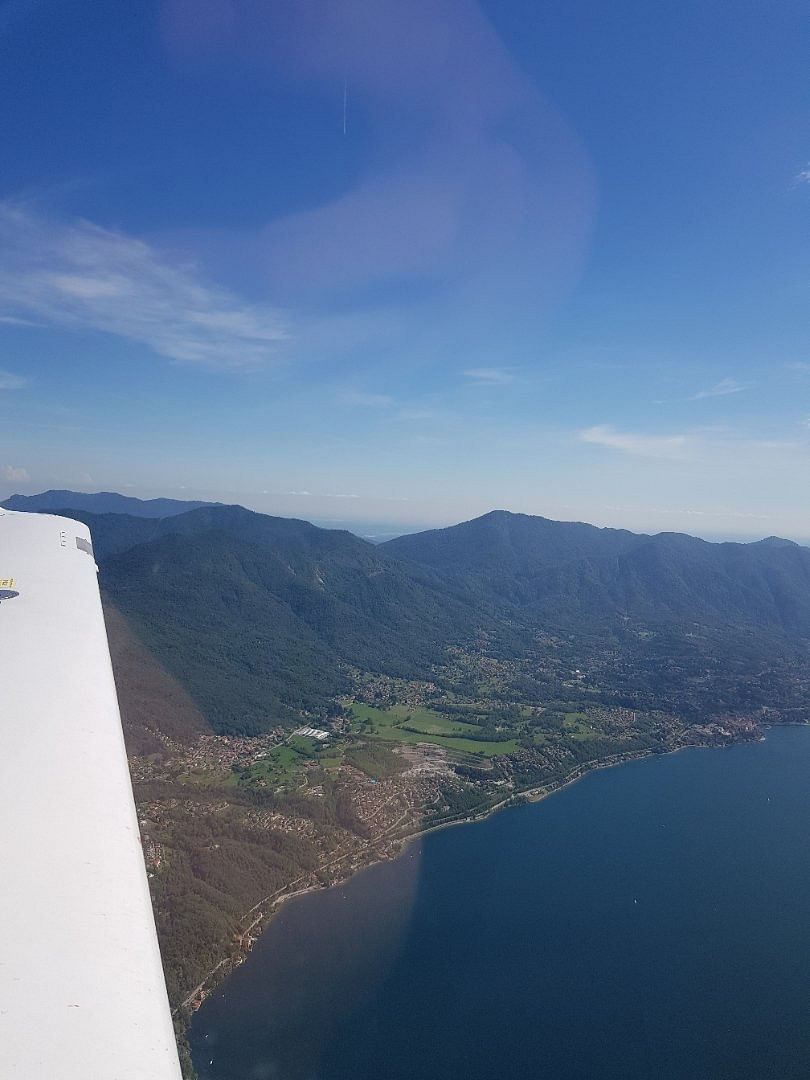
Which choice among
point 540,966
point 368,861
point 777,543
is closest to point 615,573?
point 777,543

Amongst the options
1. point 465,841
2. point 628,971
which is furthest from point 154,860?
point 628,971

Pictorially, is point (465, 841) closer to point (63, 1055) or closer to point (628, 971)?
point (628, 971)

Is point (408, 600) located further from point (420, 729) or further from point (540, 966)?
point (540, 966)

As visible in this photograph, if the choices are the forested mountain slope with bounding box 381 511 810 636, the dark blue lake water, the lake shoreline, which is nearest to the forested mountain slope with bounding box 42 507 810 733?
the forested mountain slope with bounding box 381 511 810 636

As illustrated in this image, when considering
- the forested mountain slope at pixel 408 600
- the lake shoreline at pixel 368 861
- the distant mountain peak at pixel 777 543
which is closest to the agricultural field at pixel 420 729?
the forested mountain slope at pixel 408 600

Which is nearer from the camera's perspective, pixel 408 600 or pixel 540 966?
pixel 540 966
